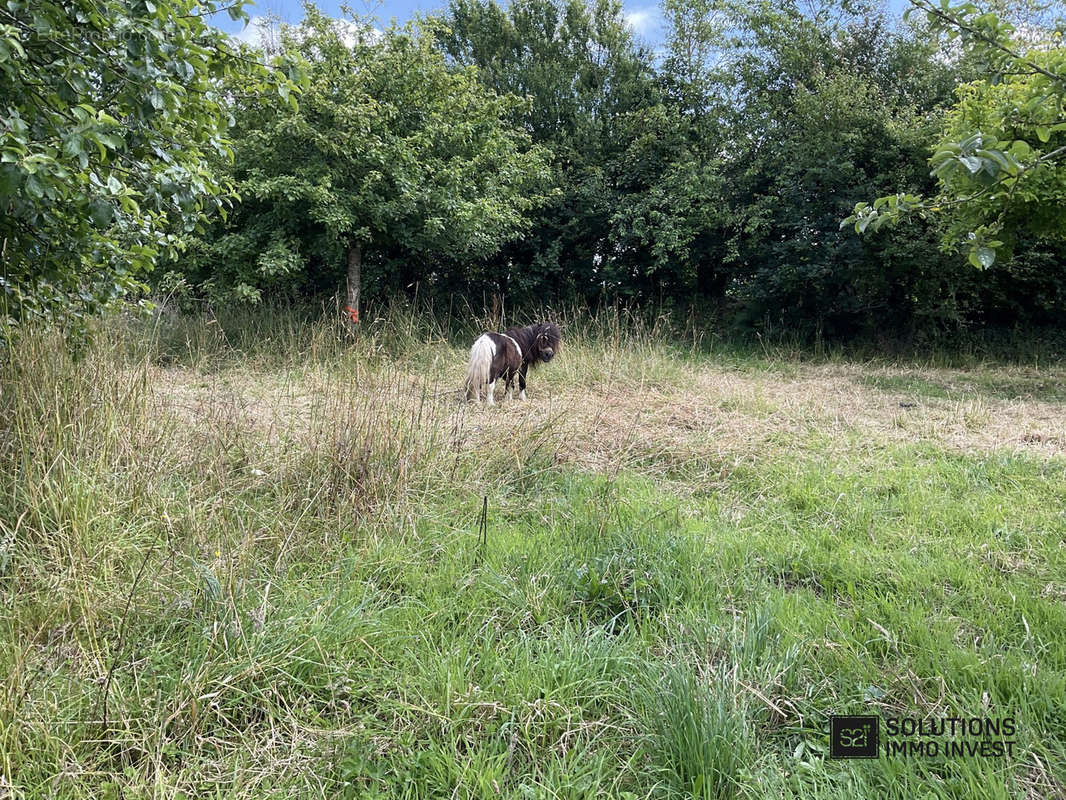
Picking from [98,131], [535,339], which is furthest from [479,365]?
[98,131]

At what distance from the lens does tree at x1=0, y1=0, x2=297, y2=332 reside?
1.90m

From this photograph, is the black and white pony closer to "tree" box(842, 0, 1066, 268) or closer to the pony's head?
the pony's head

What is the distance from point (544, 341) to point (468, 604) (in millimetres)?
4614

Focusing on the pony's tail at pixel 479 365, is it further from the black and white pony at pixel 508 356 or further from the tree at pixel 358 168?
the tree at pixel 358 168

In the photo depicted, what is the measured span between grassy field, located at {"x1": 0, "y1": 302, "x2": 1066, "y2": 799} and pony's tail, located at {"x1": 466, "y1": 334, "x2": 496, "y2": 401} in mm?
1805

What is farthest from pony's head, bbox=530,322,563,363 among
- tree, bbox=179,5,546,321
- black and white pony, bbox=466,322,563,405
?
tree, bbox=179,5,546,321

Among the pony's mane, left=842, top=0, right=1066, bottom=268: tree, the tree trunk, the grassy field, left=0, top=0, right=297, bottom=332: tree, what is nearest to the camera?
left=842, top=0, right=1066, bottom=268: tree

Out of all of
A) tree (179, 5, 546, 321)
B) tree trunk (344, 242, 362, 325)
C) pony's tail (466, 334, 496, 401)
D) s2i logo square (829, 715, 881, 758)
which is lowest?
s2i logo square (829, 715, 881, 758)

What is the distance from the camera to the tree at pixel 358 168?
8.22m

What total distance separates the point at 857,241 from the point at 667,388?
19.9 feet

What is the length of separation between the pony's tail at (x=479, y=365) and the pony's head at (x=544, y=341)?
31.5 inches

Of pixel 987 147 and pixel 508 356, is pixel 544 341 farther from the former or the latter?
pixel 987 147

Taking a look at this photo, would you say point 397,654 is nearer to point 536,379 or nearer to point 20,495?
point 20,495

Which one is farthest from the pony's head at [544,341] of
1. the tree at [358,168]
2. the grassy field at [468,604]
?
the tree at [358,168]
